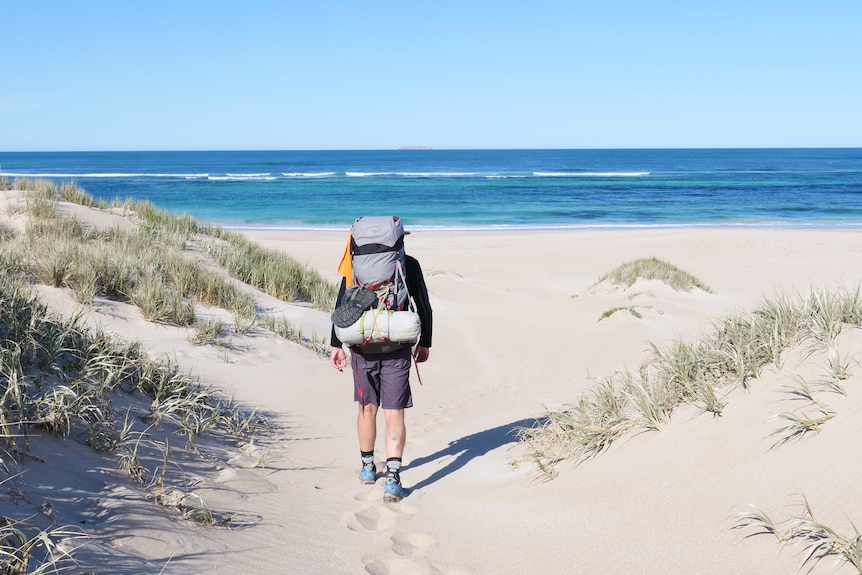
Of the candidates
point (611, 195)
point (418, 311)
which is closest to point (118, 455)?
point (418, 311)

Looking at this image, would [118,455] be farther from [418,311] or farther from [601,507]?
[601,507]

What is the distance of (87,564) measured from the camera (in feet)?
8.11

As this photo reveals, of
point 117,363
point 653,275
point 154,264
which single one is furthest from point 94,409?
point 653,275

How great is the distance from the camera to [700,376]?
14.0 ft

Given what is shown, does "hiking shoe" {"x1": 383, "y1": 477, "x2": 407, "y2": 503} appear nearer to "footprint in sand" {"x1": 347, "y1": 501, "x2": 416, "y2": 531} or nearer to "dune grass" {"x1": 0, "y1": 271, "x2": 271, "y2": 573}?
"footprint in sand" {"x1": 347, "y1": 501, "x2": 416, "y2": 531}

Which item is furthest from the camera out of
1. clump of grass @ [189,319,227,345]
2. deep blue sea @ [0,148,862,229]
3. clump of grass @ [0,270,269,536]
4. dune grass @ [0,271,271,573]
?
deep blue sea @ [0,148,862,229]

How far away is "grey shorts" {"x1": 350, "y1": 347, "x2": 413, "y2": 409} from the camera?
170 inches

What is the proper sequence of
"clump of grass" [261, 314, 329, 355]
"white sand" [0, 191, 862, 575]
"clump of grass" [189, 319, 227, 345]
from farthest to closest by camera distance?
"clump of grass" [261, 314, 329, 355] → "clump of grass" [189, 319, 227, 345] → "white sand" [0, 191, 862, 575]

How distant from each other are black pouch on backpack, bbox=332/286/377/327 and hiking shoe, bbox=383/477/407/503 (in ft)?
3.27

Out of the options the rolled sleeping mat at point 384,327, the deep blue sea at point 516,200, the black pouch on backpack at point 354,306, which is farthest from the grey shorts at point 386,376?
the deep blue sea at point 516,200

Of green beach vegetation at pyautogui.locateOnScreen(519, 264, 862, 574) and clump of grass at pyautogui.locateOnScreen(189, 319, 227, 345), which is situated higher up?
green beach vegetation at pyautogui.locateOnScreen(519, 264, 862, 574)

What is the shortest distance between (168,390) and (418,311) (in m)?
1.96

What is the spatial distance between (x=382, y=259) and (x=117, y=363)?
213 centimetres

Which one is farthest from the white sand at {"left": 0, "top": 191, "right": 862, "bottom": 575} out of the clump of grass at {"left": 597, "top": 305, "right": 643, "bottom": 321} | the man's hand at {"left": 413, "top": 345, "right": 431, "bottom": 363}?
the clump of grass at {"left": 597, "top": 305, "right": 643, "bottom": 321}
